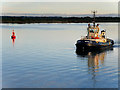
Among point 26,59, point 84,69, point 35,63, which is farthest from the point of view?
point 26,59

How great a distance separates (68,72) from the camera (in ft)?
89.6

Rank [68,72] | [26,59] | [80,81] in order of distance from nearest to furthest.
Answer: [80,81]
[68,72]
[26,59]

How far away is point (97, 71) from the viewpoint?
28.4 meters

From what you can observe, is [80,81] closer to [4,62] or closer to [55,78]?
[55,78]

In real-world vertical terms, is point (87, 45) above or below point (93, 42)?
below

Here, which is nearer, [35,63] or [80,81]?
[80,81]

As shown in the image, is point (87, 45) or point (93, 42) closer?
point (87, 45)

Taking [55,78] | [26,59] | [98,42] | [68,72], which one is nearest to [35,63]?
[26,59]

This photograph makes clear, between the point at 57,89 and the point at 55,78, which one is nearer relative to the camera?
the point at 57,89

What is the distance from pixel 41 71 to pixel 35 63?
523 centimetres

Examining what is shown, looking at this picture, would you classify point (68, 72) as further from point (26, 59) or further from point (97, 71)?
point (26, 59)

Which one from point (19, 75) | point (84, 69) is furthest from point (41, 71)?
point (84, 69)

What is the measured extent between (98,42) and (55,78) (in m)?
28.8

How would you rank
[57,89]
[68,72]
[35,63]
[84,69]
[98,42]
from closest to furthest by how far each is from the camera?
[57,89]
[68,72]
[84,69]
[35,63]
[98,42]
